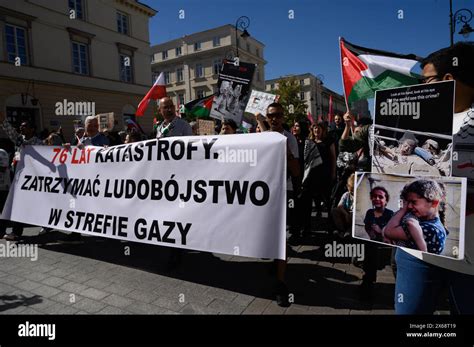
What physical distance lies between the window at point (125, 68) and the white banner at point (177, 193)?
22092 mm

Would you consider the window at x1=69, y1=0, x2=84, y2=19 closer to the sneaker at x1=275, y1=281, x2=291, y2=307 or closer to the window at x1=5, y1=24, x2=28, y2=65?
the window at x1=5, y1=24, x2=28, y2=65

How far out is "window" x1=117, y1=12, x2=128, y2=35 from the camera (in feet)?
81.5

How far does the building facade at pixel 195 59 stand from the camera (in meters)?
50.4

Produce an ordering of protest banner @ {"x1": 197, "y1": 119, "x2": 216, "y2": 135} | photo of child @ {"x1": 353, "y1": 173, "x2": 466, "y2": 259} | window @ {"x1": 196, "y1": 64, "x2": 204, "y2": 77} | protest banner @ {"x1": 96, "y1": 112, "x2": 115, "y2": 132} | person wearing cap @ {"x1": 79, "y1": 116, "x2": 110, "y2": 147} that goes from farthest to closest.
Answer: window @ {"x1": 196, "y1": 64, "x2": 204, "y2": 77} < protest banner @ {"x1": 197, "y1": 119, "x2": 216, "y2": 135} < protest banner @ {"x1": 96, "y1": 112, "x2": 115, "y2": 132} < person wearing cap @ {"x1": 79, "y1": 116, "x2": 110, "y2": 147} < photo of child @ {"x1": 353, "y1": 173, "x2": 466, "y2": 259}

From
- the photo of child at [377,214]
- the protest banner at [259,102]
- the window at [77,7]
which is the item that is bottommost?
the photo of child at [377,214]

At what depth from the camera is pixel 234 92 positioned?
614cm

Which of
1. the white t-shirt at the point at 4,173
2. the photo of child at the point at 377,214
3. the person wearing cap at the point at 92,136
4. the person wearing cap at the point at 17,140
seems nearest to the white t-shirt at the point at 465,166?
the photo of child at the point at 377,214

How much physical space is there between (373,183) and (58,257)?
463cm

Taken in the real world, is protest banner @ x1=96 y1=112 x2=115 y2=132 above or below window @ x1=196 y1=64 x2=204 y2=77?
below

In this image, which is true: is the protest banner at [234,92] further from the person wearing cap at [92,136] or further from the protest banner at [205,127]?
the person wearing cap at [92,136]

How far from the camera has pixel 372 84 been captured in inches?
132

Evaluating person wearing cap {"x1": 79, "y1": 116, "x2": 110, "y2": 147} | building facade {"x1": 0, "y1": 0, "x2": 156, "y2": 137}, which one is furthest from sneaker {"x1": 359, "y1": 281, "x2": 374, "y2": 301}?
building facade {"x1": 0, "y1": 0, "x2": 156, "y2": 137}

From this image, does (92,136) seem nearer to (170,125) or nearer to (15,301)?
(170,125)

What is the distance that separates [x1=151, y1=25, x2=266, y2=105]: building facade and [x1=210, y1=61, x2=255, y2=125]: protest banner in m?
43.9
